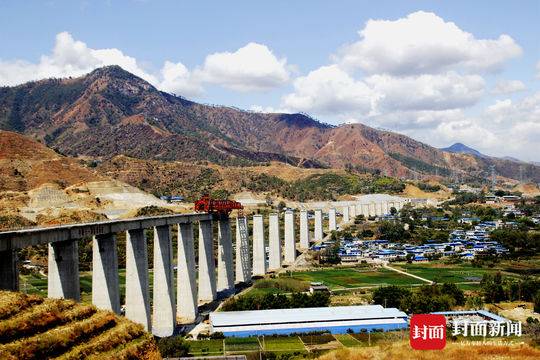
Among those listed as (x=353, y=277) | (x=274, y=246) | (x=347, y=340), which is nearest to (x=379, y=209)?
(x=274, y=246)

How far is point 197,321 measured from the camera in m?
58.1

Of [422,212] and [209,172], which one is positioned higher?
[209,172]

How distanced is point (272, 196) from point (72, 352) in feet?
482

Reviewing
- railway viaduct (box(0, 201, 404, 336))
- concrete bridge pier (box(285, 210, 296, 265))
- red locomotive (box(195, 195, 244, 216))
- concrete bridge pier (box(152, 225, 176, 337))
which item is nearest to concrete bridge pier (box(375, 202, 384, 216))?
concrete bridge pier (box(285, 210, 296, 265))

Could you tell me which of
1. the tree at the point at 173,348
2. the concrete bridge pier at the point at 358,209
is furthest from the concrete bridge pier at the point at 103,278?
the concrete bridge pier at the point at 358,209

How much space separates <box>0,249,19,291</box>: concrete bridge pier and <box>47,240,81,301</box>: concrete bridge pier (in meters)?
4.48

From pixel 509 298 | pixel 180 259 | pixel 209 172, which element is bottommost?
pixel 509 298

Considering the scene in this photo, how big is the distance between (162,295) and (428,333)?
27569 millimetres

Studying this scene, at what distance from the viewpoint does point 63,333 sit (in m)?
21.7

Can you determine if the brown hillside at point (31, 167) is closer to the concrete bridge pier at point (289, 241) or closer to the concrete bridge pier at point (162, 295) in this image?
the concrete bridge pier at point (289, 241)

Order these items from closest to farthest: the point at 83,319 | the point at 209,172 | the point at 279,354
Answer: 1. the point at 83,319
2. the point at 279,354
3. the point at 209,172

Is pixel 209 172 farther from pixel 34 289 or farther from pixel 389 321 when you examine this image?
pixel 389 321

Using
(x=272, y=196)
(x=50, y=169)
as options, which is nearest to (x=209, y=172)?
(x=272, y=196)

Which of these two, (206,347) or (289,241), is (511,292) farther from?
(289,241)
